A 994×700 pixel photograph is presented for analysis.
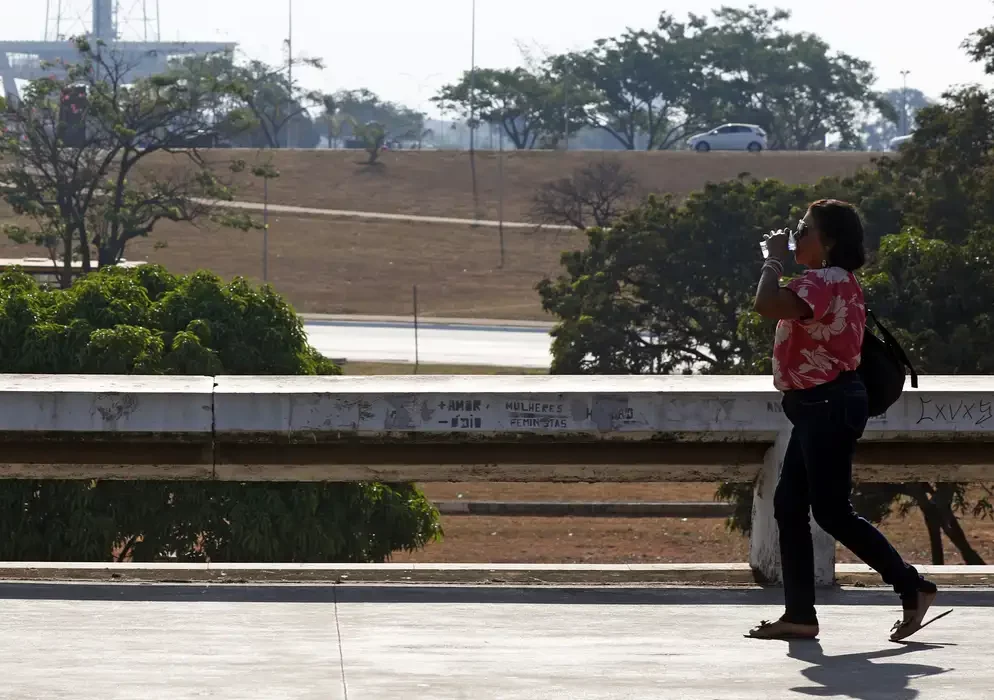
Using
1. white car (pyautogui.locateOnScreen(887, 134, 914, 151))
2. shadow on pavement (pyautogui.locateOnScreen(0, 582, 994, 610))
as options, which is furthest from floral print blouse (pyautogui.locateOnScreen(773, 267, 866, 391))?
white car (pyautogui.locateOnScreen(887, 134, 914, 151))

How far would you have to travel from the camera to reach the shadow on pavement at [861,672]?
4.22 meters

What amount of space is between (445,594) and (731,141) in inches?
3291

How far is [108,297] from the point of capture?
1485 centimetres

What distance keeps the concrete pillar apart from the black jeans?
2.23 ft

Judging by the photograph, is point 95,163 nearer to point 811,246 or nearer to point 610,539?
point 610,539

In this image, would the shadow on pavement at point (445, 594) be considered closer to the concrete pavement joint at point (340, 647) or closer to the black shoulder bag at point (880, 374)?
the concrete pavement joint at point (340, 647)

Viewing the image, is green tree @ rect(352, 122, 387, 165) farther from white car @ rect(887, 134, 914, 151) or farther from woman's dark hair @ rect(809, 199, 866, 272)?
woman's dark hair @ rect(809, 199, 866, 272)

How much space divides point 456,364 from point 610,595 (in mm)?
35723

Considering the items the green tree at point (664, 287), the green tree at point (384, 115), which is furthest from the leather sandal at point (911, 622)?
the green tree at point (384, 115)

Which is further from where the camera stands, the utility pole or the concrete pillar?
the utility pole

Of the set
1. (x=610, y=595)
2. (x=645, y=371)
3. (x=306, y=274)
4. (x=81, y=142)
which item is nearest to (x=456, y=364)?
(x=645, y=371)

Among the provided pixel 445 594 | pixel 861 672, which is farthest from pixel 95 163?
pixel 861 672

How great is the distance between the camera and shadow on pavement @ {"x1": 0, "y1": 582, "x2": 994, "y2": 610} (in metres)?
5.40

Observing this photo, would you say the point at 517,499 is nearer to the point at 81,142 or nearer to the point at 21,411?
the point at 21,411
